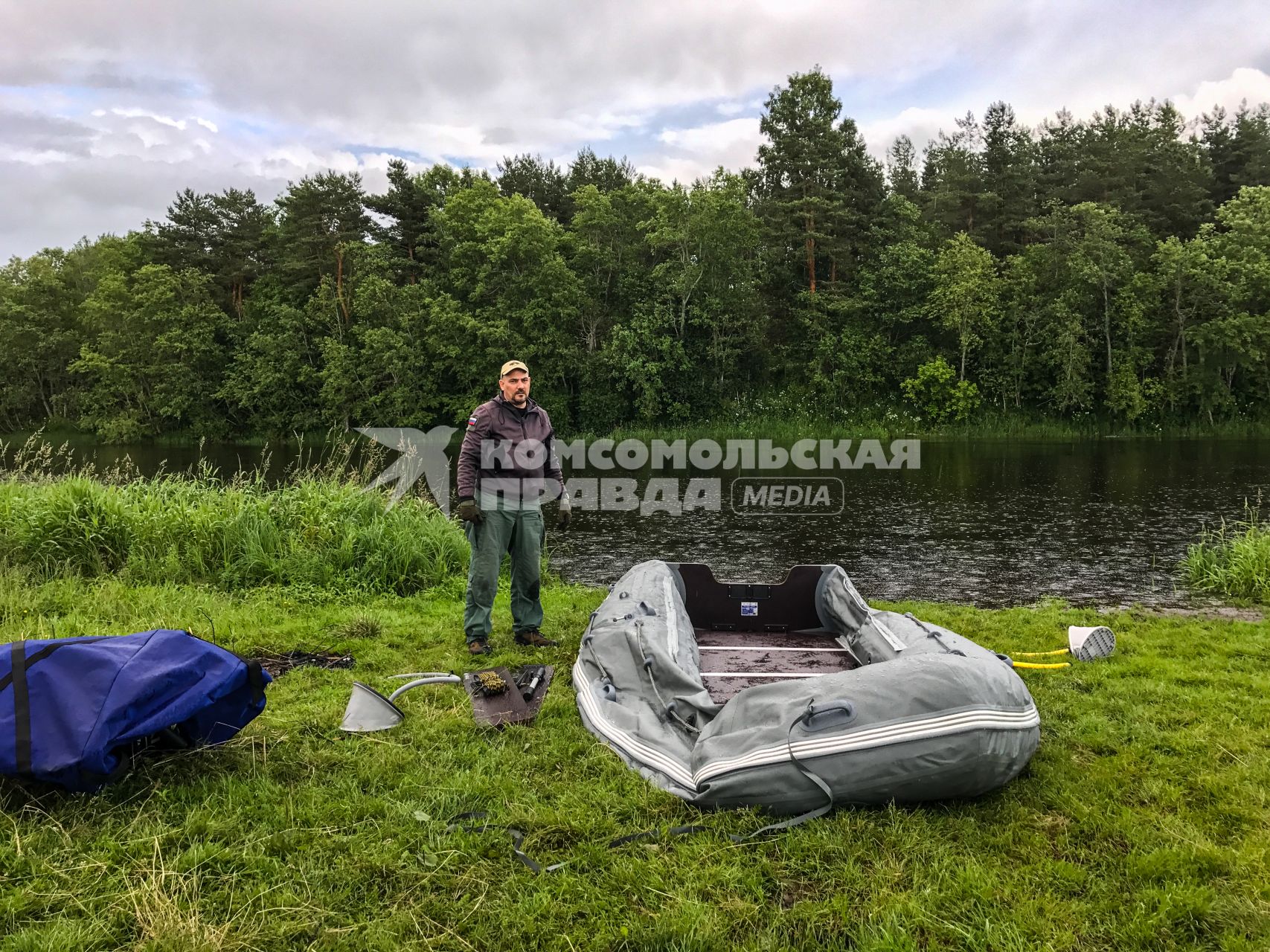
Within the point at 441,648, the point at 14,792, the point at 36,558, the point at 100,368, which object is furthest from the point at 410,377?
the point at 14,792

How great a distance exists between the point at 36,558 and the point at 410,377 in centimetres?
2571

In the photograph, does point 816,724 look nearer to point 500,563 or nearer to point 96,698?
point 96,698

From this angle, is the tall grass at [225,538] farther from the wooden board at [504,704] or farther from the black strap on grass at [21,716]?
the black strap on grass at [21,716]

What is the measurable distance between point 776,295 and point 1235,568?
26592 millimetres

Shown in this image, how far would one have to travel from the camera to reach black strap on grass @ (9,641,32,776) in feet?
8.54

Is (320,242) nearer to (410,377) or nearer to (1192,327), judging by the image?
(410,377)

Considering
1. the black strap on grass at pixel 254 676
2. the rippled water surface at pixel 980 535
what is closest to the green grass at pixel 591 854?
the black strap on grass at pixel 254 676

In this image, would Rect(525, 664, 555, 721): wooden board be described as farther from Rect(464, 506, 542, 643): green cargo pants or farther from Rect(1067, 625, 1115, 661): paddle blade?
Rect(1067, 625, 1115, 661): paddle blade

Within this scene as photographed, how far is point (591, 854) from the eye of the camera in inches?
104

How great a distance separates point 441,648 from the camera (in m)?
Result: 5.27

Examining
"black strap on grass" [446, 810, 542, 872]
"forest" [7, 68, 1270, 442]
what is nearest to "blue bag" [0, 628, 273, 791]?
"black strap on grass" [446, 810, 542, 872]

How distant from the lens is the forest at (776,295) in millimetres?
27531

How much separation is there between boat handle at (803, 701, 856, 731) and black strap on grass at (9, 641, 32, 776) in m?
2.78

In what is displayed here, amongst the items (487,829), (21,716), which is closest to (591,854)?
(487,829)
